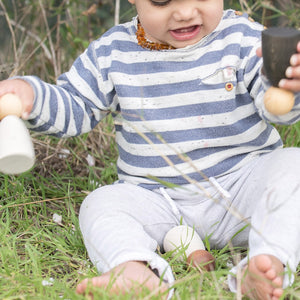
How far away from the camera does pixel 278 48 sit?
1223mm

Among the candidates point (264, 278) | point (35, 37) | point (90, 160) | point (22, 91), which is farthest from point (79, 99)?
point (35, 37)

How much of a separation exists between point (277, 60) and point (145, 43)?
48cm

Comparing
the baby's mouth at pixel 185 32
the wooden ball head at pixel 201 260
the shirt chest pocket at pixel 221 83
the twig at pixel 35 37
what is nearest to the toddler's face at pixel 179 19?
the baby's mouth at pixel 185 32

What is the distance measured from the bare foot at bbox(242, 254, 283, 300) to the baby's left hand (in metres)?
0.37

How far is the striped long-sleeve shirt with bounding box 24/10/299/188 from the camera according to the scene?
154 centimetres

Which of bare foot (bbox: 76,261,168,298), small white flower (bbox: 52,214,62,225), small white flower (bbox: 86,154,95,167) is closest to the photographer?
bare foot (bbox: 76,261,168,298)

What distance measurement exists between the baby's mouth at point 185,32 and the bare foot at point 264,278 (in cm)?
60

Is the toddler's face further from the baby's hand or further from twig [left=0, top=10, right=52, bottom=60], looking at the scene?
twig [left=0, top=10, right=52, bottom=60]

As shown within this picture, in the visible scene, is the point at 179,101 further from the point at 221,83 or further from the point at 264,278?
the point at 264,278

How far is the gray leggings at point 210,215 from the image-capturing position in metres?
1.27

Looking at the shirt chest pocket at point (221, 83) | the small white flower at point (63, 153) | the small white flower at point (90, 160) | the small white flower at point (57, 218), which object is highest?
the shirt chest pocket at point (221, 83)

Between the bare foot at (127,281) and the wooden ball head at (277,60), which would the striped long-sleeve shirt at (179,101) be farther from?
the bare foot at (127,281)

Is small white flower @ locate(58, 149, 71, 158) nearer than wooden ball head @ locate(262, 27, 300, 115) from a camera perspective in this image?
No

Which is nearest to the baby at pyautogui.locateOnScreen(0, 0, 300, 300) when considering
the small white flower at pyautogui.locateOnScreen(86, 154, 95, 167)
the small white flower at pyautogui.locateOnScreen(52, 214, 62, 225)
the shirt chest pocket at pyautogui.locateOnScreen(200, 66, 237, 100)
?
the shirt chest pocket at pyautogui.locateOnScreen(200, 66, 237, 100)
